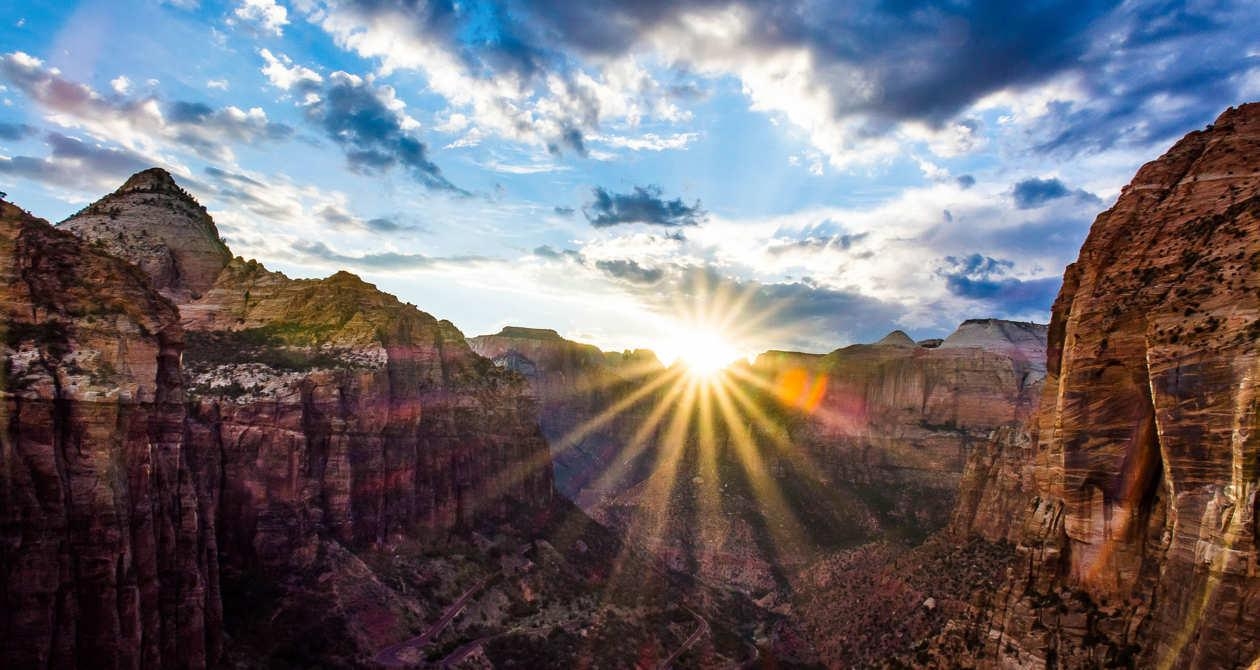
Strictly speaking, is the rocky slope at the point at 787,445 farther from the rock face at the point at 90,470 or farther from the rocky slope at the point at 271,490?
the rock face at the point at 90,470

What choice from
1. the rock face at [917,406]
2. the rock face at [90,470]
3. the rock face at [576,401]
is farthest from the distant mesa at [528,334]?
the rock face at [90,470]

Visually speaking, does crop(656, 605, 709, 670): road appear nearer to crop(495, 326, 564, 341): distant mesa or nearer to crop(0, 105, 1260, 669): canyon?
crop(0, 105, 1260, 669): canyon

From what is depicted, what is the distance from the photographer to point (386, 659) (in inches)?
2039

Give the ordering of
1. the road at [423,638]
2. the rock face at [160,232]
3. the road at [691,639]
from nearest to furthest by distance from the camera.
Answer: the road at [423,638]
the road at [691,639]
the rock face at [160,232]

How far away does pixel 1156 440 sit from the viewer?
995 inches

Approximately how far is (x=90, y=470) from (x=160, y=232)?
145ft

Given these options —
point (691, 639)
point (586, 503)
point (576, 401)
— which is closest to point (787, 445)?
point (586, 503)

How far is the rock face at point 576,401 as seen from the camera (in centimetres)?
14962

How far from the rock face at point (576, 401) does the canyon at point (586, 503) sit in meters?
19.9

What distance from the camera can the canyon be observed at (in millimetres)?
24562

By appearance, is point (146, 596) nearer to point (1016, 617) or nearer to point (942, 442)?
point (1016, 617)

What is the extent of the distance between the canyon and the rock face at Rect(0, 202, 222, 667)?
0.46ft

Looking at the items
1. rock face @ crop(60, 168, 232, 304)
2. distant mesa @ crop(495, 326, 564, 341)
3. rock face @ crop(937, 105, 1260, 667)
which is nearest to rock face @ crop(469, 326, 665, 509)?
distant mesa @ crop(495, 326, 564, 341)

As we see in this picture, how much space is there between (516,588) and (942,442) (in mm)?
69748
